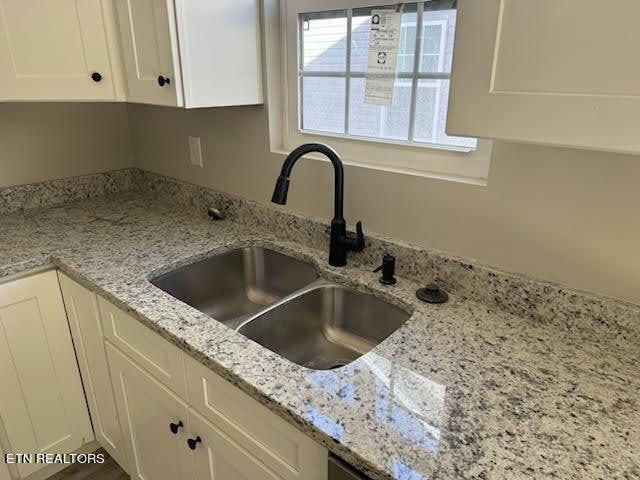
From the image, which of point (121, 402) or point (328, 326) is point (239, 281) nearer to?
point (328, 326)

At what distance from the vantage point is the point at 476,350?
94 cm

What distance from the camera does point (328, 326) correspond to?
4.23ft

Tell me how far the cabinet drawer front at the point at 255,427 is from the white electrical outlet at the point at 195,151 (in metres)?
1.02

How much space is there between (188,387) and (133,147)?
1477mm

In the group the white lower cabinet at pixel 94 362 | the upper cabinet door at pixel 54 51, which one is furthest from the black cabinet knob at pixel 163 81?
the white lower cabinet at pixel 94 362

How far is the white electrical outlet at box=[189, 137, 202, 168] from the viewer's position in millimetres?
1787

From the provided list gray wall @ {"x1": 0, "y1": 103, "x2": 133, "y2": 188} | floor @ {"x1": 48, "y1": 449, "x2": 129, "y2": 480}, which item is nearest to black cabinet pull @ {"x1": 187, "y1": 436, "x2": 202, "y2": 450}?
floor @ {"x1": 48, "y1": 449, "x2": 129, "y2": 480}

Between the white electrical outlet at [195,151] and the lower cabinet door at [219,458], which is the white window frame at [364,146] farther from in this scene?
the lower cabinet door at [219,458]

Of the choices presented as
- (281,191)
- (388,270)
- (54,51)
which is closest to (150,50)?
(54,51)

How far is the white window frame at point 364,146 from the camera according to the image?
3.84 ft

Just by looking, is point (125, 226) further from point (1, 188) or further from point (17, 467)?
point (17, 467)

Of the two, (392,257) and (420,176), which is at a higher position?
(420,176)

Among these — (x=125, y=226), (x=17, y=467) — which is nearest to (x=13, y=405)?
(x=17, y=467)

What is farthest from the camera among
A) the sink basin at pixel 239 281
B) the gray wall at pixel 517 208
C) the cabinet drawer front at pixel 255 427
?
the sink basin at pixel 239 281
